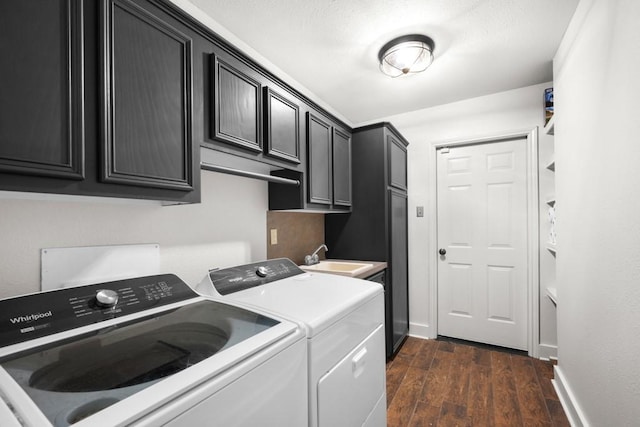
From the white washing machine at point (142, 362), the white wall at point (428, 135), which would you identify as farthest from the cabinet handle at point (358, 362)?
the white wall at point (428, 135)

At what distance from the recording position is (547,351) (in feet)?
8.26

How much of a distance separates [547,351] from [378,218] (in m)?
1.88

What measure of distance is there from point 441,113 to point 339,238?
170cm

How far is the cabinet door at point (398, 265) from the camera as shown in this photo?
103 inches

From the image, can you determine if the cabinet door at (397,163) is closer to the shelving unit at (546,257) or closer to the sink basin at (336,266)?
the sink basin at (336,266)

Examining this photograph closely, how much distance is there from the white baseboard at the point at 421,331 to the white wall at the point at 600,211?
3.81 feet

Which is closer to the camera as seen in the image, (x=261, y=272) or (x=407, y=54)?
(x=261, y=272)

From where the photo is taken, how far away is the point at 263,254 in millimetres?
2068

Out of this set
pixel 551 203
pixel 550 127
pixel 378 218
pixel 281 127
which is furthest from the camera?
pixel 378 218

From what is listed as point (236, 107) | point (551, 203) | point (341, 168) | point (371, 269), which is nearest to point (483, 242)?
point (551, 203)

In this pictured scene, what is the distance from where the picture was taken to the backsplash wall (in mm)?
2178

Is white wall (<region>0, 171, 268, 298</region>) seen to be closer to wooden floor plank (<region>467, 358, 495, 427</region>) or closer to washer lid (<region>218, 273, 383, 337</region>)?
washer lid (<region>218, 273, 383, 337</region>)

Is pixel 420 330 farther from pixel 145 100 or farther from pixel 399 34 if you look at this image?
pixel 145 100

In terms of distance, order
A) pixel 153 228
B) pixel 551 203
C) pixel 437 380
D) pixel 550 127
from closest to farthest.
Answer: pixel 153 228 < pixel 437 380 < pixel 550 127 < pixel 551 203
